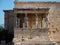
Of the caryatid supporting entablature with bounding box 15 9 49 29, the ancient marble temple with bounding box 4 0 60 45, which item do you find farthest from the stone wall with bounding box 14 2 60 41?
the caryatid supporting entablature with bounding box 15 9 49 29

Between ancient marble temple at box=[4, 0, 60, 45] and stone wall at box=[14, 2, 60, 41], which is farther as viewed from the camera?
stone wall at box=[14, 2, 60, 41]

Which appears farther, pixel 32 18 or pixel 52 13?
pixel 52 13

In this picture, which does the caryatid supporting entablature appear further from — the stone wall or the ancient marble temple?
the stone wall

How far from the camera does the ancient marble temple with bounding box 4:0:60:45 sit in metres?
25.5

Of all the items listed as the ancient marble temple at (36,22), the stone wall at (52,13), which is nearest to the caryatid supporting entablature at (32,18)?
the ancient marble temple at (36,22)

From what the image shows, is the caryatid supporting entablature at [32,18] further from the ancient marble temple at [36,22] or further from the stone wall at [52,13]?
the stone wall at [52,13]

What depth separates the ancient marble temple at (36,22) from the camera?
25531 mm

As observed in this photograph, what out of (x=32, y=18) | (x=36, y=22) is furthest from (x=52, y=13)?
(x=36, y=22)

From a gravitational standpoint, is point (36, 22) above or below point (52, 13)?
below

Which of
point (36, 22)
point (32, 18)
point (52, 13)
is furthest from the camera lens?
point (52, 13)

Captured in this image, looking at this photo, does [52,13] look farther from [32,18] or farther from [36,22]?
[36,22]

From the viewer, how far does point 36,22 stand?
26797mm

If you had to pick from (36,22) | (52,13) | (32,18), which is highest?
(52,13)

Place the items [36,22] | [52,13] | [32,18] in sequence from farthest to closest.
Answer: [52,13]
[32,18]
[36,22]
